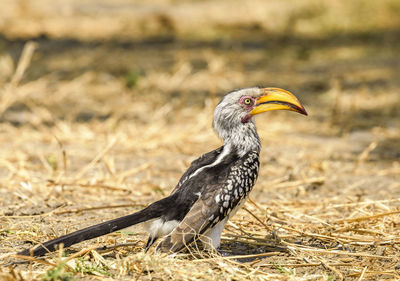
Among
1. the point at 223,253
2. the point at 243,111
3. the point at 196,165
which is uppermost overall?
the point at 243,111

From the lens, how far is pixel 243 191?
3596 mm

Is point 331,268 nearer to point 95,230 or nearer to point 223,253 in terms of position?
point 223,253

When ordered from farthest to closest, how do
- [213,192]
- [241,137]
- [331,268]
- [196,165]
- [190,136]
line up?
[190,136]
[241,137]
[196,165]
[213,192]
[331,268]

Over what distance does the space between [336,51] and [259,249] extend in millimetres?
7708

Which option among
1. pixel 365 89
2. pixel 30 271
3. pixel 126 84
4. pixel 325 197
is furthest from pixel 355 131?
pixel 30 271

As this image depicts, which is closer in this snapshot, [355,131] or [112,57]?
[355,131]

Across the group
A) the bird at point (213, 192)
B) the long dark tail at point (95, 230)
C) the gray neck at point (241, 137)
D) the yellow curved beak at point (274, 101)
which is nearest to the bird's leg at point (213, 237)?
the bird at point (213, 192)

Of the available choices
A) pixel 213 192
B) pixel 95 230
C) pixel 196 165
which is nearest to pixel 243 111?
pixel 196 165

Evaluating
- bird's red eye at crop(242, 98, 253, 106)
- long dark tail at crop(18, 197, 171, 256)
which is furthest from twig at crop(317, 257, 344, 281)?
bird's red eye at crop(242, 98, 253, 106)

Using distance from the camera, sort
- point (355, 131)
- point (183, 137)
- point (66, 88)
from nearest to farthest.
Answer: point (183, 137) < point (355, 131) < point (66, 88)

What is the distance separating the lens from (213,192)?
3520 mm

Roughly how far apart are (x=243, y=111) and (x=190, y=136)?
2.75 m

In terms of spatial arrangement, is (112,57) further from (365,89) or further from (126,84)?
(365,89)

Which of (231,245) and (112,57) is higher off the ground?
(112,57)
